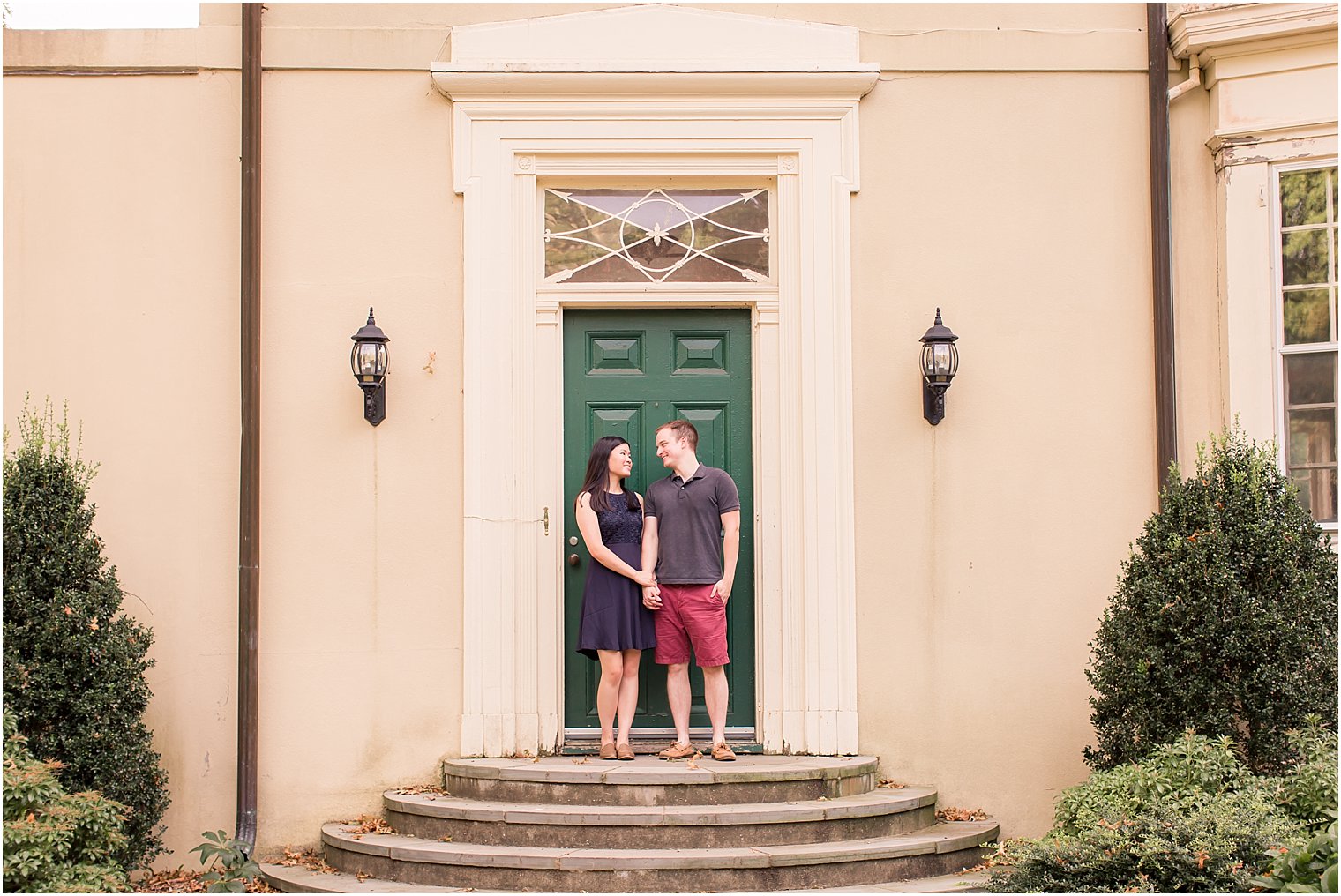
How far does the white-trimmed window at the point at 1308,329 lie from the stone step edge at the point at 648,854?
2653mm

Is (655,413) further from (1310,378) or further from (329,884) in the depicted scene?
(1310,378)

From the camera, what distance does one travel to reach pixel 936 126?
23.1 ft

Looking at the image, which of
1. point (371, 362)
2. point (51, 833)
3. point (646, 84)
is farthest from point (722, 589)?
point (51, 833)

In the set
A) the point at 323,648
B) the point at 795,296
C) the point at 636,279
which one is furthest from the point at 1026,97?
the point at 323,648

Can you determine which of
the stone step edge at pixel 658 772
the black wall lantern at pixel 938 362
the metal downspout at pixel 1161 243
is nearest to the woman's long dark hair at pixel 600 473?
the stone step edge at pixel 658 772

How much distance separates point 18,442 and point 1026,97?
5.67 m

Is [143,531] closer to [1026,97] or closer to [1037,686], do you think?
[1037,686]

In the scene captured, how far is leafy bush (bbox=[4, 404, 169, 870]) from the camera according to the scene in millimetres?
5910

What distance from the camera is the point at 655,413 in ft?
23.5

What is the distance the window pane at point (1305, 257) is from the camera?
6.86 meters

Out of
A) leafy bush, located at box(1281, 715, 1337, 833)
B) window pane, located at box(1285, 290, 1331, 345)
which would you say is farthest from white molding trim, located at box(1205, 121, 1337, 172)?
leafy bush, located at box(1281, 715, 1337, 833)

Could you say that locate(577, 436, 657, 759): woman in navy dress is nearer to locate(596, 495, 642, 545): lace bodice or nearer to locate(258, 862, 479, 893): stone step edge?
locate(596, 495, 642, 545): lace bodice

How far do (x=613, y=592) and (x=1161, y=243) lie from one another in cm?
339

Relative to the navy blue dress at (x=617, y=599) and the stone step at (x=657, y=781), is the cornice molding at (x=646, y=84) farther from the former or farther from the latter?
the stone step at (x=657, y=781)
